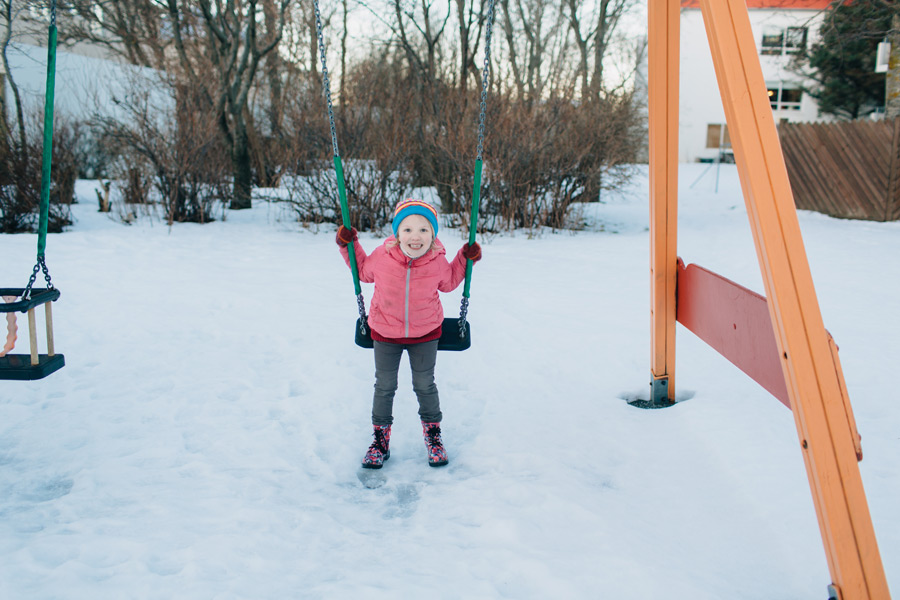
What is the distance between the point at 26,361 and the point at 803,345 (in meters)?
3.14

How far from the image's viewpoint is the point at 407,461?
3.44 m

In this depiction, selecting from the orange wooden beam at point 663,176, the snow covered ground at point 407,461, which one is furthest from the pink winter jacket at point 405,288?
the orange wooden beam at point 663,176

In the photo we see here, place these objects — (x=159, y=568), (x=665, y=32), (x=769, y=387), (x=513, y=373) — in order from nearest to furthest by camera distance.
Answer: (x=159, y=568), (x=769, y=387), (x=665, y=32), (x=513, y=373)

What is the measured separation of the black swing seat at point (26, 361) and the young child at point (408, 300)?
135 centimetres

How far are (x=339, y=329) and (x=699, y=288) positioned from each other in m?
3.03

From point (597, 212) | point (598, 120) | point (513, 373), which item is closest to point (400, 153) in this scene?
point (598, 120)

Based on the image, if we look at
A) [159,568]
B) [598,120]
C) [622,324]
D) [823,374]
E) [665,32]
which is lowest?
[159,568]

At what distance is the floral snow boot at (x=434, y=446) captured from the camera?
335 centimetres

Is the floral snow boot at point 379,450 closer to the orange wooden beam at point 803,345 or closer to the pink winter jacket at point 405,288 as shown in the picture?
the pink winter jacket at point 405,288

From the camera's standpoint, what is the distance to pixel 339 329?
5512mm

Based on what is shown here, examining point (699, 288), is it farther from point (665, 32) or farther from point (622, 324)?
point (622, 324)

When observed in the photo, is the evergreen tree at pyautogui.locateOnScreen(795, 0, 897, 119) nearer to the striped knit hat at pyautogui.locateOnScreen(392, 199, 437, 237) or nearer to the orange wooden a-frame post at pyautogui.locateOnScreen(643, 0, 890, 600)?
the striped knit hat at pyautogui.locateOnScreen(392, 199, 437, 237)

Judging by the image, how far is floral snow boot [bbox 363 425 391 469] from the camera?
3.34 meters

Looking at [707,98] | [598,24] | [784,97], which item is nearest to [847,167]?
[598,24]
